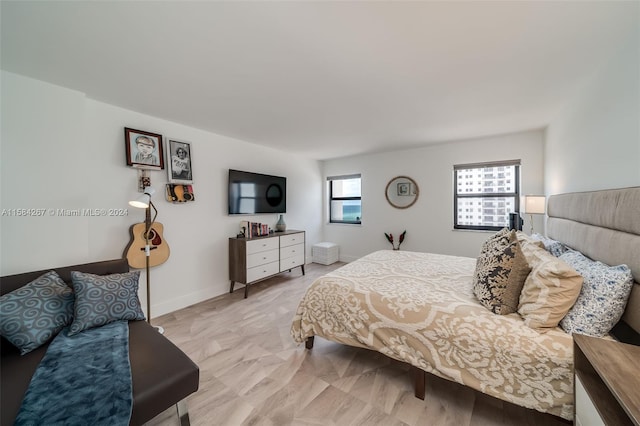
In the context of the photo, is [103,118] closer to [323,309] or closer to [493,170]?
[323,309]

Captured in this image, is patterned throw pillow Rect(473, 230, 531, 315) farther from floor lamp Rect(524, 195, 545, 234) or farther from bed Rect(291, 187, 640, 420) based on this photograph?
floor lamp Rect(524, 195, 545, 234)

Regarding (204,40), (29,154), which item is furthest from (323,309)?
(29,154)

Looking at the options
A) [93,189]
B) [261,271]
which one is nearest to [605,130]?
[261,271]

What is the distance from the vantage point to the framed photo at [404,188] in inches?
169

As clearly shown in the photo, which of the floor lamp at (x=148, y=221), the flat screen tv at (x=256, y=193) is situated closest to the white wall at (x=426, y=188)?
the flat screen tv at (x=256, y=193)

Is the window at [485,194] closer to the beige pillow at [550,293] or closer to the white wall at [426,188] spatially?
the white wall at [426,188]

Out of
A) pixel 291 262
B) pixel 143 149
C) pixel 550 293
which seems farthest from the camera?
pixel 291 262

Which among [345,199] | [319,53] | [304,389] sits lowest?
[304,389]

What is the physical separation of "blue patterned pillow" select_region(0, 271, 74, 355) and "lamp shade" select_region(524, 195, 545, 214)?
4.41 metres

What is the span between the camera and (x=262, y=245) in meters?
3.51

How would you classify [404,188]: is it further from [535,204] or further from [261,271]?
[261,271]

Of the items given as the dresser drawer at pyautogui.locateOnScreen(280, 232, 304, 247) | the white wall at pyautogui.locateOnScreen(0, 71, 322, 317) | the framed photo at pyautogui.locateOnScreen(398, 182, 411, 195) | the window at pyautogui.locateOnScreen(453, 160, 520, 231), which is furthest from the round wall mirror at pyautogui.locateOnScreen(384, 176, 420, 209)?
the white wall at pyautogui.locateOnScreen(0, 71, 322, 317)

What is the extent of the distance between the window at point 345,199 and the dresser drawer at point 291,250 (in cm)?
142

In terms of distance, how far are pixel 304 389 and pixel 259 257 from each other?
209cm
